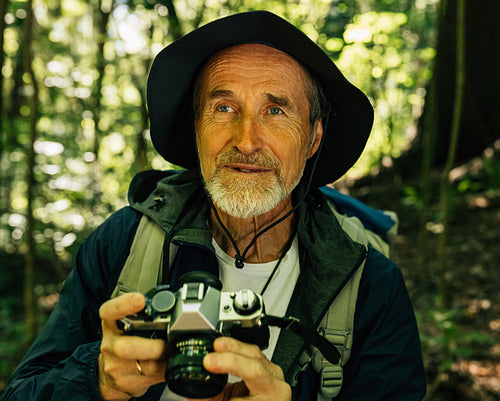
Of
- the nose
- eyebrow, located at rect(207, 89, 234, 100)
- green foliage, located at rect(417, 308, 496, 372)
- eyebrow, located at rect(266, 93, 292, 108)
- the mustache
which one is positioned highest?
eyebrow, located at rect(207, 89, 234, 100)

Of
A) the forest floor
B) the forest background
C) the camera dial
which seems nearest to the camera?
the camera dial

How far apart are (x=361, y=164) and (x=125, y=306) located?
8.83m

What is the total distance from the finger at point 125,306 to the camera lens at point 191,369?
171 mm

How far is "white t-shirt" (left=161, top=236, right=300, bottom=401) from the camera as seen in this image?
82.5 inches

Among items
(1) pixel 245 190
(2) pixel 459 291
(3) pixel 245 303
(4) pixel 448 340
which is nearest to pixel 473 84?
(2) pixel 459 291

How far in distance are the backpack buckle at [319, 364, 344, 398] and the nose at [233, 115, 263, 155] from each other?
116 cm

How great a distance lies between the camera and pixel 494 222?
632cm

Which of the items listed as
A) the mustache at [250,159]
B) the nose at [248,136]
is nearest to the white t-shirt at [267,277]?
the mustache at [250,159]

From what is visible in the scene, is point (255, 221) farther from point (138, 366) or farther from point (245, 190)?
point (138, 366)

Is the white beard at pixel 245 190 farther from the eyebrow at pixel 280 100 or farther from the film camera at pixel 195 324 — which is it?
the film camera at pixel 195 324

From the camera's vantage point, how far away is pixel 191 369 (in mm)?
1233

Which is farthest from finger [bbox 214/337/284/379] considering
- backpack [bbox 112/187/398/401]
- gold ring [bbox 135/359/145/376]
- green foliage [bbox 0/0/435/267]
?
green foliage [bbox 0/0/435/267]

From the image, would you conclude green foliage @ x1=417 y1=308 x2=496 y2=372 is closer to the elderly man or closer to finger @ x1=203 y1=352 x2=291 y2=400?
the elderly man

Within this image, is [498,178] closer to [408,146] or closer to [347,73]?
[408,146]
